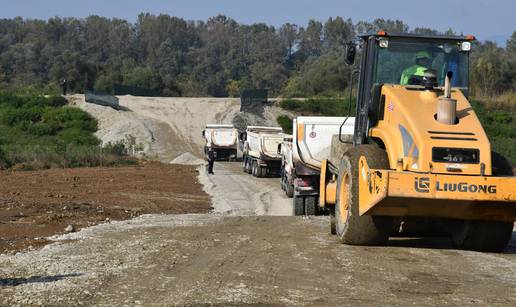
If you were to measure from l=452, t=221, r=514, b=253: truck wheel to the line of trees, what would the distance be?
63.9 metres

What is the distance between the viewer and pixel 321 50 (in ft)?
561

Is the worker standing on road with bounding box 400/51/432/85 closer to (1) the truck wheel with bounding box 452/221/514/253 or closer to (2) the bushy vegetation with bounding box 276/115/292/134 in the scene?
(1) the truck wheel with bounding box 452/221/514/253

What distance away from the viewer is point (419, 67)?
1242 cm

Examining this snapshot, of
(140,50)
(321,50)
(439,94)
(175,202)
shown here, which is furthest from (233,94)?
(439,94)

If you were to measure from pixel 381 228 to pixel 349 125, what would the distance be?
8.08m

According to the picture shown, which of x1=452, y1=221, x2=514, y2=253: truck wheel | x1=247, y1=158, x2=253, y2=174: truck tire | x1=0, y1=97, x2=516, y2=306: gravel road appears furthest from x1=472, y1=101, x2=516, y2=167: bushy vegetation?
x1=0, y1=97, x2=516, y2=306: gravel road

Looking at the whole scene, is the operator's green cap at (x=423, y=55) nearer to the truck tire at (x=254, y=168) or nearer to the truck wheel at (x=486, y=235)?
the truck wheel at (x=486, y=235)

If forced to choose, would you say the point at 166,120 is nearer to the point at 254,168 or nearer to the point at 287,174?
the point at 254,168

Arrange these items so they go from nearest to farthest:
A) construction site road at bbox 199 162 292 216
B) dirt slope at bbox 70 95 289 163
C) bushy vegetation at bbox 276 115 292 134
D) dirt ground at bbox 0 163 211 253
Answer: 1. dirt ground at bbox 0 163 211 253
2. construction site road at bbox 199 162 292 216
3. dirt slope at bbox 70 95 289 163
4. bushy vegetation at bbox 276 115 292 134

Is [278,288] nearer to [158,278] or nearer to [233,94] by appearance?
[158,278]

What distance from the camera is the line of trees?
94750 mm

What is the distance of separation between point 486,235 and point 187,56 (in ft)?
446

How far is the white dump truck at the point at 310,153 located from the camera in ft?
64.3

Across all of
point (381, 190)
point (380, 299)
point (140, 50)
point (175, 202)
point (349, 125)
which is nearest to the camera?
point (380, 299)
